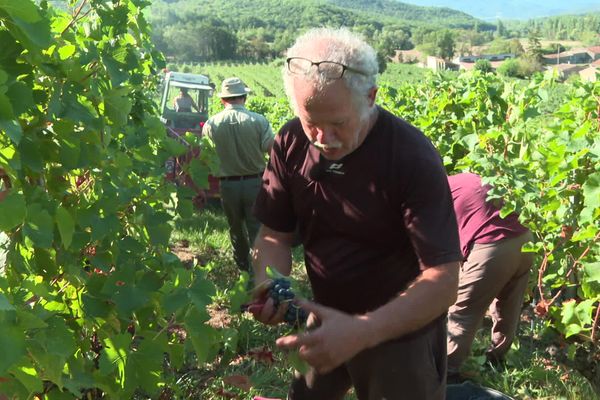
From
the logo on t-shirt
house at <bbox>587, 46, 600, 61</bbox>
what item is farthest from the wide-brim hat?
house at <bbox>587, 46, 600, 61</bbox>

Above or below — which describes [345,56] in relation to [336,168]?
above

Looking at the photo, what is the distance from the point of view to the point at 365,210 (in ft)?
5.99

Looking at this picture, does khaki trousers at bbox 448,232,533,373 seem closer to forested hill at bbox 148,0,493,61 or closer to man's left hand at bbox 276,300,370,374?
man's left hand at bbox 276,300,370,374

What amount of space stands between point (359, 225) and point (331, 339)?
0.41 meters

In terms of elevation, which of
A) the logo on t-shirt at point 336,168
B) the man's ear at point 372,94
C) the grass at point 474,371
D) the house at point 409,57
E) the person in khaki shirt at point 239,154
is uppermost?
the man's ear at point 372,94

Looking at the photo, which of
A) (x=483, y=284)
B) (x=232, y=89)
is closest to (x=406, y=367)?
(x=483, y=284)

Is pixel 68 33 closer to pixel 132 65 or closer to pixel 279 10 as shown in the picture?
pixel 132 65

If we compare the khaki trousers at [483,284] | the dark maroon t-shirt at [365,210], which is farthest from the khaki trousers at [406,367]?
the khaki trousers at [483,284]

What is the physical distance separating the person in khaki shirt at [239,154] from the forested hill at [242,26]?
154 feet

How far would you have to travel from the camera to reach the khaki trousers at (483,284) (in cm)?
319

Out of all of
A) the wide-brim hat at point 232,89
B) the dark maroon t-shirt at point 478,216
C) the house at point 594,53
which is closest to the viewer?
the dark maroon t-shirt at point 478,216

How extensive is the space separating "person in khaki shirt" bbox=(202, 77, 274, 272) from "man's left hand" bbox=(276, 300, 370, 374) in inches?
148

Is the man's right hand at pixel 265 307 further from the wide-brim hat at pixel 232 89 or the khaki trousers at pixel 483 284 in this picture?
the wide-brim hat at pixel 232 89

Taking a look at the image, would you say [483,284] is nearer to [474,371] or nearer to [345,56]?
[474,371]
